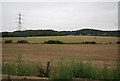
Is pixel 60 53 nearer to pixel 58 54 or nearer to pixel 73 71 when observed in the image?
pixel 58 54

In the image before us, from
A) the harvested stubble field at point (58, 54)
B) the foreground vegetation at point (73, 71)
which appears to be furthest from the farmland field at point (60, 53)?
the foreground vegetation at point (73, 71)

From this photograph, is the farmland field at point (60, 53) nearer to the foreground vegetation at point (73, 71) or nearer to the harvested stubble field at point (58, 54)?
the harvested stubble field at point (58, 54)

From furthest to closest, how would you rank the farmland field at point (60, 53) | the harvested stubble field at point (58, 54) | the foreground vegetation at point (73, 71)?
the farmland field at point (60, 53) < the harvested stubble field at point (58, 54) < the foreground vegetation at point (73, 71)

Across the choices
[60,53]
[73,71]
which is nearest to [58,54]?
[60,53]

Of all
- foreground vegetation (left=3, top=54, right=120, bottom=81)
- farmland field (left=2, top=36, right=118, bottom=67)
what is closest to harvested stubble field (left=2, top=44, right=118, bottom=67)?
farmland field (left=2, top=36, right=118, bottom=67)

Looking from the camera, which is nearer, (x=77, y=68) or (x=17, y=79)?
(x=17, y=79)

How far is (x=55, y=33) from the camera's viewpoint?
3516 inches

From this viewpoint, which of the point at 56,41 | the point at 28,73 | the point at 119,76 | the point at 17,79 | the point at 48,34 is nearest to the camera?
the point at 17,79

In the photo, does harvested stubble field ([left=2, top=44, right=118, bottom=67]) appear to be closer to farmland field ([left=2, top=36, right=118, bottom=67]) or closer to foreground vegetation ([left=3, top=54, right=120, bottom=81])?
farmland field ([left=2, top=36, right=118, bottom=67])

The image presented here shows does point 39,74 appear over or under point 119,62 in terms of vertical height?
under

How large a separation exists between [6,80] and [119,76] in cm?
390

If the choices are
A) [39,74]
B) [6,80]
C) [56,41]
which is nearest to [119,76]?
[39,74]

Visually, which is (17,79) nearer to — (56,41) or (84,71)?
(84,71)

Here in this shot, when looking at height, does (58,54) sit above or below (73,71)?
below
